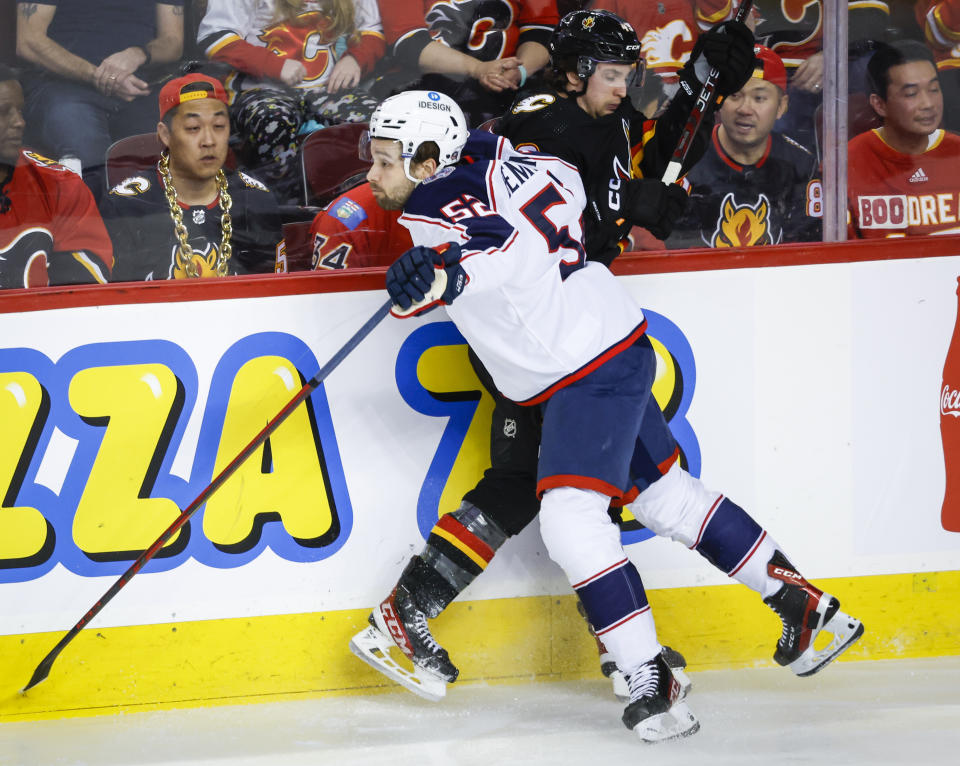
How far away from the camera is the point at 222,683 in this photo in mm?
2477

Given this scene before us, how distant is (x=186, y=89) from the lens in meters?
2.44

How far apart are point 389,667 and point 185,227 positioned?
1.15 metres

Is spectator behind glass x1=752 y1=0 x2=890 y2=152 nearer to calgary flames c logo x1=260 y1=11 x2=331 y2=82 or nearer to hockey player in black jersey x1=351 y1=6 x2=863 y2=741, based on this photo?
hockey player in black jersey x1=351 y1=6 x2=863 y2=741

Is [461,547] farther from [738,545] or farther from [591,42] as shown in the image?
[591,42]

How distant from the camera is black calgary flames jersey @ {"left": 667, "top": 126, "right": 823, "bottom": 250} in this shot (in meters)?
2.56

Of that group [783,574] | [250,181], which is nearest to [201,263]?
[250,181]

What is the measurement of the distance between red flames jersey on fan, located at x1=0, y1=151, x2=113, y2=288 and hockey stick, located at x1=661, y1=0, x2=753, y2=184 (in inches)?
Answer: 53.0

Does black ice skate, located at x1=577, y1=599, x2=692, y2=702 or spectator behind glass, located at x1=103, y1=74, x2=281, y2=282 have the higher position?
spectator behind glass, located at x1=103, y1=74, x2=281, y2=282

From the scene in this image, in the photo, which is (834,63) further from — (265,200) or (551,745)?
(551,745)

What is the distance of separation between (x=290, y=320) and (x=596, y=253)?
0.74 metres

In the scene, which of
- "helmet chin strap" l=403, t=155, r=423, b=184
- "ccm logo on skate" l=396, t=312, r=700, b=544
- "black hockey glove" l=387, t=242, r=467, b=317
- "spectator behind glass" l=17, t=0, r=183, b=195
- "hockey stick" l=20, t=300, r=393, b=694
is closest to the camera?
"black hockey glove" l=387, t=242, r=467, b=317

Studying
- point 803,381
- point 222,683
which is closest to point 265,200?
point 222,683

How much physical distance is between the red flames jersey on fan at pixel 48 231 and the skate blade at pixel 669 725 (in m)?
1.59

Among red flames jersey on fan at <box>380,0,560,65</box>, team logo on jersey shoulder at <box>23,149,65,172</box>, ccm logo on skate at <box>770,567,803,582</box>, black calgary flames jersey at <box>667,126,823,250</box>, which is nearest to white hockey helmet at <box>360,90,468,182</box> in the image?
red flames jersey on fan at <box>380,0,560,65</box>
